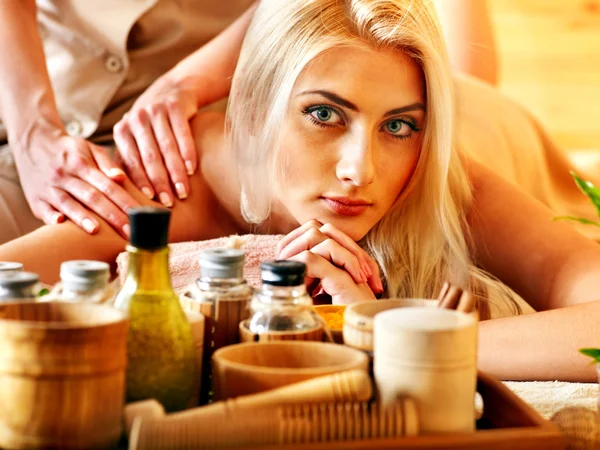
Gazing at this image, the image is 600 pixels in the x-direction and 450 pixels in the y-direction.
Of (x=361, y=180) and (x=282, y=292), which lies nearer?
(x=282, y=292)

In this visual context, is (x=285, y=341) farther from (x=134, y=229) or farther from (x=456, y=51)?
(x=456, y=51)

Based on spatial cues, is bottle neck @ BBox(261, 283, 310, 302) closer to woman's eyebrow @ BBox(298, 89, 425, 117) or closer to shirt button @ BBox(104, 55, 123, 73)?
woman's eyebrow @ BBox(298, 89, 425, 117)

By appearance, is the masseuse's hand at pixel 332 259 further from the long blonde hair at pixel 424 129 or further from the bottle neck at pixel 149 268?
the bottle neck at pixel 149 268

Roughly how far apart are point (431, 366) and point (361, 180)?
725 mm

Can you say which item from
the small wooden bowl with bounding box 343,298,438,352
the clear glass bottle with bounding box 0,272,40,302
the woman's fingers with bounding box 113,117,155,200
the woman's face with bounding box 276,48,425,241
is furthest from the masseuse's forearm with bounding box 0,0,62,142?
the small wooden bowl with bounding box 343,298,438,352

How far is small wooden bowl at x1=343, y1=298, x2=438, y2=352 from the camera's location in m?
0.74

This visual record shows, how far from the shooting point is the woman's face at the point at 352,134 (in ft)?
4.48

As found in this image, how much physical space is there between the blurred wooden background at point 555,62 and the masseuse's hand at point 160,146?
236 centimetres

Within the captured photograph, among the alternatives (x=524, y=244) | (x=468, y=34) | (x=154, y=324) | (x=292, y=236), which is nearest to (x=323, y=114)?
(x=292, y=236)

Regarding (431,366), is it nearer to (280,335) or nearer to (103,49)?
(280,335)

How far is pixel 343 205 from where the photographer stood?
1410mm

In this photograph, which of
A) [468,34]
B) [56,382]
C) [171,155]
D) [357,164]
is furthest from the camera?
[468,34]

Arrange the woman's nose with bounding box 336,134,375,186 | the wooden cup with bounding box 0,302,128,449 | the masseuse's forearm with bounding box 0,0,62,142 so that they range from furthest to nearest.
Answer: the masseuse's forearm with bounding box 0,0,62,142 < the woman's nose with bounding box 336,134,375,186 < the wooden cup with bounding box 0,302,128,449

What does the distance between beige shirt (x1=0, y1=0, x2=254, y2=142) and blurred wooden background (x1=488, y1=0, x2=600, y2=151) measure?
82.6 inches
